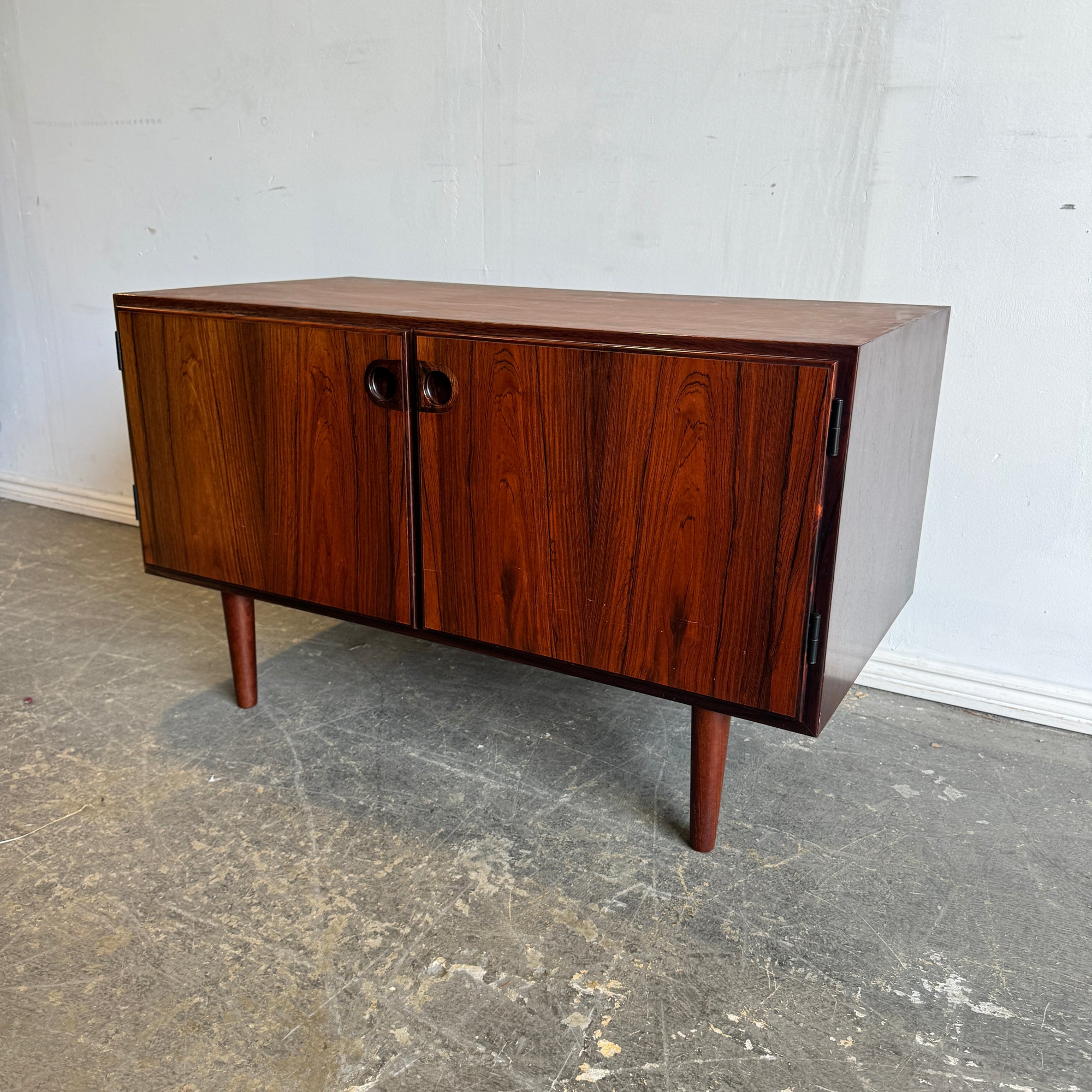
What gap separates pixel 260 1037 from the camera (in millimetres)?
878

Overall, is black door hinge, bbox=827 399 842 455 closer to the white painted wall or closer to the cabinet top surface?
the cabinet top surface

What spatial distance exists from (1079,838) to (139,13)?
233 centimetres

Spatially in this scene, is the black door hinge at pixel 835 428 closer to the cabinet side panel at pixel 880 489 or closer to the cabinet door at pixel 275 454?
the cabinet side panel at pixel 880 489

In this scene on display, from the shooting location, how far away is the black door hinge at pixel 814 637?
3.04 ft

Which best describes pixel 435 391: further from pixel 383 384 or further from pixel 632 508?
pixel 632 508

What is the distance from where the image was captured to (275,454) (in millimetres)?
1211

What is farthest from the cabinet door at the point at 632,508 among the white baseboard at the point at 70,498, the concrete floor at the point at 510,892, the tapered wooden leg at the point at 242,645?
the white baseboard at the point at 70,498

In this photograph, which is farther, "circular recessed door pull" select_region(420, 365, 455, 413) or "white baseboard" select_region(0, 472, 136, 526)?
"white baseboard" select_region(0, 472, 136, 526)

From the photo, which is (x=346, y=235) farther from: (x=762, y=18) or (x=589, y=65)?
(x=762, y=18)

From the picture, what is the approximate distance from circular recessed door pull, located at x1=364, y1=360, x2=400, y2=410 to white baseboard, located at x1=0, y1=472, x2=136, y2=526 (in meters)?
1.47

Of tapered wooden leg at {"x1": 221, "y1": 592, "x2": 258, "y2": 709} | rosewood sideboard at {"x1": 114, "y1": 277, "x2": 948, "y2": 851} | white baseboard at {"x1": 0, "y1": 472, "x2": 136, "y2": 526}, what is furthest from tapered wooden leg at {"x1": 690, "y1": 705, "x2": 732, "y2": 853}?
white baseboard at {"x1": 0, "y1": 472, "x2": 136, "y2": 526}

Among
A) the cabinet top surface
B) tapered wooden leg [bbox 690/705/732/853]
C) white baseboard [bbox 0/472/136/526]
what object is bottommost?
white baseboard [bbox 0/472/136/526]

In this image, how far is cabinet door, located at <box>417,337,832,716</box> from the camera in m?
0.91

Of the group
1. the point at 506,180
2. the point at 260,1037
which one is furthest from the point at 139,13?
the point at 260,1037
